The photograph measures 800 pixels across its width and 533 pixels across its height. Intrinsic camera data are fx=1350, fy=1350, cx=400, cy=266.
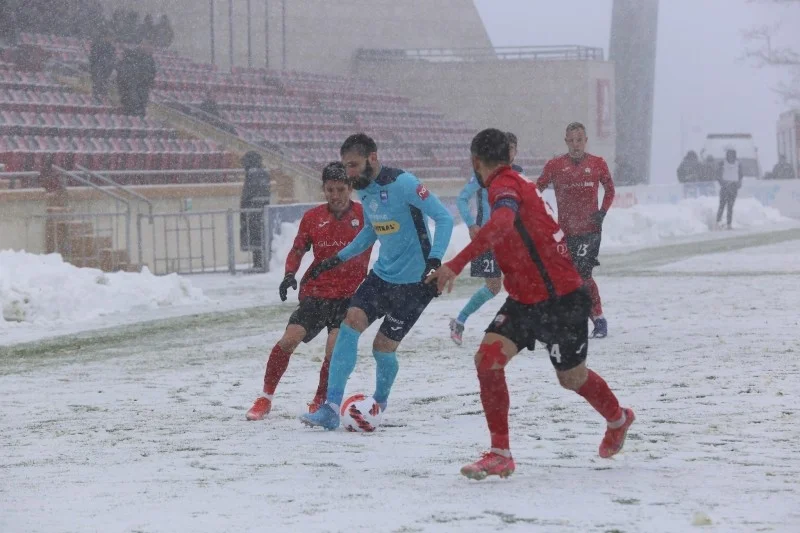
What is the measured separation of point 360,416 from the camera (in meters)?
7.59

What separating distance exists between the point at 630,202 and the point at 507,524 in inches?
1160

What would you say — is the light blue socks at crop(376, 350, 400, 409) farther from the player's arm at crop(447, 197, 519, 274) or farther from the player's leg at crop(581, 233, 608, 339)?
the player's leg at crop(581, 233, 608, 339)

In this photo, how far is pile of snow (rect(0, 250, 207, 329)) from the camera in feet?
49.2

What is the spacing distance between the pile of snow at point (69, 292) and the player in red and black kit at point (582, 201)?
19.9 feet

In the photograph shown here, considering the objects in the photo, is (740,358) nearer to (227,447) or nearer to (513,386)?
(513,386)

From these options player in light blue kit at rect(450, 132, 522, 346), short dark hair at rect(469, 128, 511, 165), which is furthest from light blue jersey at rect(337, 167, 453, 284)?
player in light blue kit at rect(450, 132, 522, 346)

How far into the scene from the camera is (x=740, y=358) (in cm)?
1030

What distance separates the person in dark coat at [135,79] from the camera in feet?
90.9

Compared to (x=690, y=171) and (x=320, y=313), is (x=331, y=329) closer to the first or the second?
(x=320, y=313)

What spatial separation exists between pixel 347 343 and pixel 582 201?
4.86 meters

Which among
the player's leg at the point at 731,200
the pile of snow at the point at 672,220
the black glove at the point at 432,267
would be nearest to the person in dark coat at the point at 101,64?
the pile of snow at the point at 672,220

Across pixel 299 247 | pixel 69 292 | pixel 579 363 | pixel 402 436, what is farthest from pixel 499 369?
pixel 69 292

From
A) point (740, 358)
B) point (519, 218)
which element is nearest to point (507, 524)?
point (519, 218)

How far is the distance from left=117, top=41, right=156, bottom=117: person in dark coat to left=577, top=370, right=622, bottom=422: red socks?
74.4 ft
